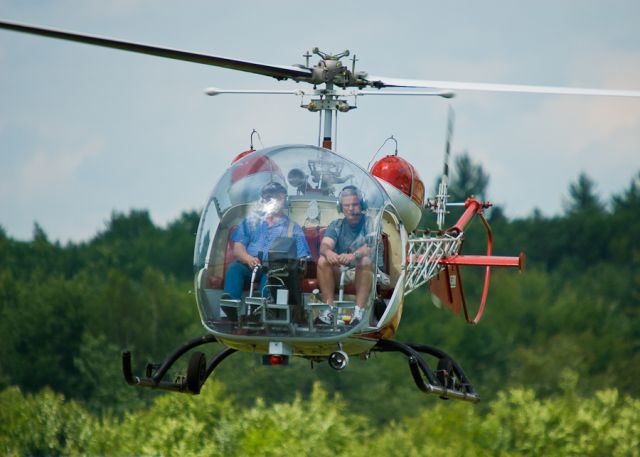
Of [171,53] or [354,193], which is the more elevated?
[171,53]

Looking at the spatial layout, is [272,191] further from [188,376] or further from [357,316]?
[188,376]

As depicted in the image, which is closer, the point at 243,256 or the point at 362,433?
the point at 243,256

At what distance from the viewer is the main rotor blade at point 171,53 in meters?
11.4

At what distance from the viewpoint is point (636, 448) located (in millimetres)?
34406

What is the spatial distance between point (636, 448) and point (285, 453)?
24.2 feet

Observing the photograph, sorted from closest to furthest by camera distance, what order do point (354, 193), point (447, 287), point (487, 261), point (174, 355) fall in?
point (354, 193) → point (174, 355) → point (487, 261) → point (447, 287)

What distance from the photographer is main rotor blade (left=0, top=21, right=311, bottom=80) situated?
11.4 m

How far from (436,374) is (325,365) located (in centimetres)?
3720

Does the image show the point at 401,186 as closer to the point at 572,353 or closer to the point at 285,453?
the point at 285,453

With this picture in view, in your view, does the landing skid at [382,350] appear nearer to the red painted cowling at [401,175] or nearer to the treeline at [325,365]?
the red painted cowling at [401,175]

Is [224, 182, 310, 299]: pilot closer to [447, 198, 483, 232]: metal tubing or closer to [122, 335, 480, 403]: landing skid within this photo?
[122, 335, 480, 403]: landing skid

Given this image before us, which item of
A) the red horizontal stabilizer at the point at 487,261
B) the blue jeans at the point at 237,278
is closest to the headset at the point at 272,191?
the blue jeans at the point at 237,278

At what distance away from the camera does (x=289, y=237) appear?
40.4 feet

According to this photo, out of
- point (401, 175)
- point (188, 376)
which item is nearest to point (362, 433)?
point (401, 175)
